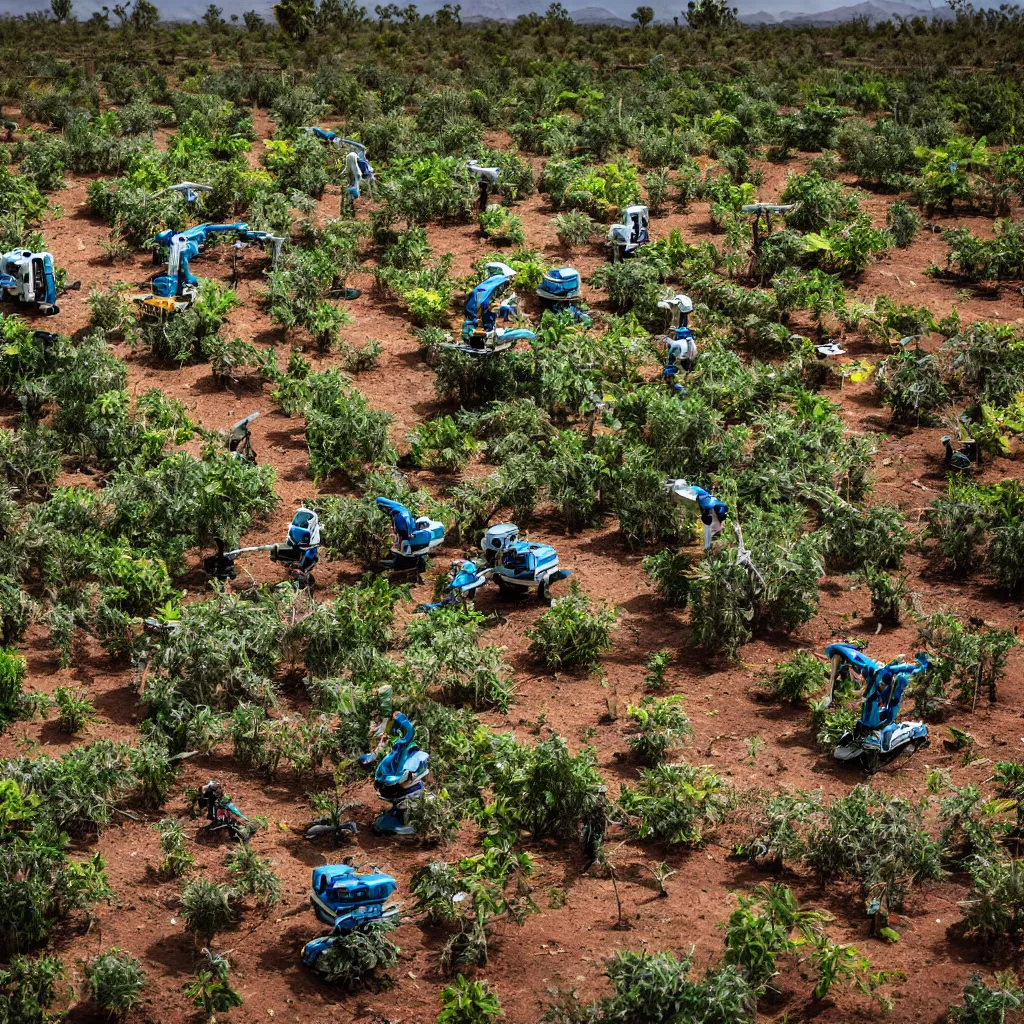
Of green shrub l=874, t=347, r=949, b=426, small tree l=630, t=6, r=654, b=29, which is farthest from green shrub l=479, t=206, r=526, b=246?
small tree l=630, t=6, r=654, b=29

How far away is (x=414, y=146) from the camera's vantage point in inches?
981

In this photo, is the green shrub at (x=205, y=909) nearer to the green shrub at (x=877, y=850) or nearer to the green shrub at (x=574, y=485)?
the green shrub at (x=877, y=850)

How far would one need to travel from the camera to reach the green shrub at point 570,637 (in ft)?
39.8

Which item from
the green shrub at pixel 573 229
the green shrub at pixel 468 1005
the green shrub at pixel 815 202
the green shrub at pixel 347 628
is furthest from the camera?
the green shrub at pixel 815 202

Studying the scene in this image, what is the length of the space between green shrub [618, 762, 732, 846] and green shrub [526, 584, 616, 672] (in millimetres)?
2048

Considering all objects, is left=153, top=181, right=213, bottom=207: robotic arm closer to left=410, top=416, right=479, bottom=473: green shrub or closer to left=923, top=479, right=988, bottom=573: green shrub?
left=410, top=416, right=479, bottom=473: green shrub

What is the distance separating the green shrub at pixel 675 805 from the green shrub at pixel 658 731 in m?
0.47

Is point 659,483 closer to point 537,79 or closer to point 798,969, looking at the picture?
point 798,969

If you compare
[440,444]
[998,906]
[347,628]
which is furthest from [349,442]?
[998,906]

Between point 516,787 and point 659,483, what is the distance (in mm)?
5072

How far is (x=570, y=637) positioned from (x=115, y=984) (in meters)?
5.19

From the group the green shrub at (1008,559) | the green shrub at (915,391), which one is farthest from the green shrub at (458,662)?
the green shrub at (915,391)

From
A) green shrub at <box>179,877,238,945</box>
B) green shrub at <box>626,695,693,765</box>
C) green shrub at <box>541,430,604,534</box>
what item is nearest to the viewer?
green shrub at <box>179,877,238,945</box>

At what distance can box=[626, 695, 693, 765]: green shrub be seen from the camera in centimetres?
1073
